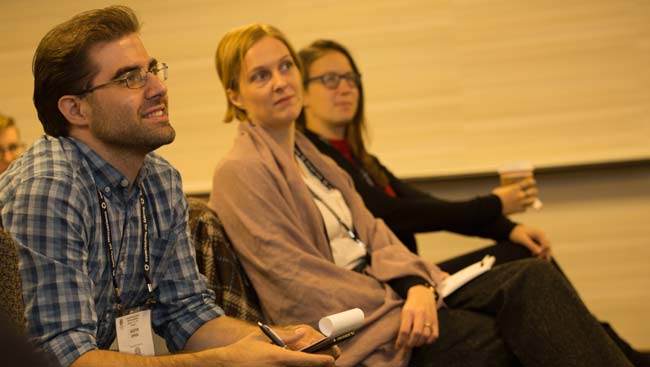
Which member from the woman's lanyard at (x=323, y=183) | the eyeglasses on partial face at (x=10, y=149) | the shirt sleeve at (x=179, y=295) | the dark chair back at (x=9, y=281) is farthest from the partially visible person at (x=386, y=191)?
the dark chair back at (x=9, y=281)

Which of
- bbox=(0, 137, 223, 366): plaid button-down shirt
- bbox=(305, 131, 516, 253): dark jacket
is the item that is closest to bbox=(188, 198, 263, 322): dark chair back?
bbox=(0, 137, 223, 366): plaid button-down shirt

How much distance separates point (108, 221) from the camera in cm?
162

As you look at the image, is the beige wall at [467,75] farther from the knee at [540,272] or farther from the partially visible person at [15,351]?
the partially visible person at [15,351]

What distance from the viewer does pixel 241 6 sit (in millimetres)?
3885

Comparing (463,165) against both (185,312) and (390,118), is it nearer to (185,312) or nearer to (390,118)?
(390,118)

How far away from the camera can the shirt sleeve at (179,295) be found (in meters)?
1.79

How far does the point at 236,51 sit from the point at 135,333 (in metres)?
1.07

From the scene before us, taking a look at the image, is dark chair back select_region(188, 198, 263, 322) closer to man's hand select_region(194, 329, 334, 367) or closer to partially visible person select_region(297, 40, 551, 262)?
man's hand select_region(194, 329, 334, 367)

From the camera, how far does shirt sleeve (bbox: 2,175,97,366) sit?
4.80 ft

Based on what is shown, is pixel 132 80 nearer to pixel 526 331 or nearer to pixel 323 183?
pixel 323 183

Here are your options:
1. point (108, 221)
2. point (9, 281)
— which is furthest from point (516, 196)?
point (9, 281)

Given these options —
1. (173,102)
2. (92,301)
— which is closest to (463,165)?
(173,102)

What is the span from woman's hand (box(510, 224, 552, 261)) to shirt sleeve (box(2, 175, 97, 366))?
1.76 meters

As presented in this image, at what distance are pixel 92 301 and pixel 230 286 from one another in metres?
0.57
